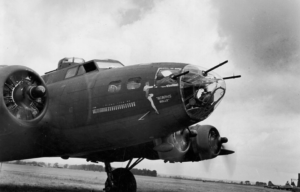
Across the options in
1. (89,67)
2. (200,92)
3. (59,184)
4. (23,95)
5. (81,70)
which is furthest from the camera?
(59,184)

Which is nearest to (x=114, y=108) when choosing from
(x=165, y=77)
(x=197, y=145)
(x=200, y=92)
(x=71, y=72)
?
(x=165, y=77)

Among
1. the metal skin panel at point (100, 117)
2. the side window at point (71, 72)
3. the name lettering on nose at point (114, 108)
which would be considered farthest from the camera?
the side window at point (71, 72)

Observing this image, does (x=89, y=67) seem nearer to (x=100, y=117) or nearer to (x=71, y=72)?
(x=71, y=72)

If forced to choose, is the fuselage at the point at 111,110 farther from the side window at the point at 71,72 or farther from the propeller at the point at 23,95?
the propeller at the point at 23,95

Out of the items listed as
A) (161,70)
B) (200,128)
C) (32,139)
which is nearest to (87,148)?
(32,139)

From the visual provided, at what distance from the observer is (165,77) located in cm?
771

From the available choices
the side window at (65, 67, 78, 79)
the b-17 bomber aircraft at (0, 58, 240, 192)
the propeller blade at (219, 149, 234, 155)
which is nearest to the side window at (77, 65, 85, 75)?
the b-17 bomber aircraft at (0, 58, 240, 192)

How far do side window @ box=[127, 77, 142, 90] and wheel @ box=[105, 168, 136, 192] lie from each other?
568 cm

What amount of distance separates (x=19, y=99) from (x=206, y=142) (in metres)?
7.03

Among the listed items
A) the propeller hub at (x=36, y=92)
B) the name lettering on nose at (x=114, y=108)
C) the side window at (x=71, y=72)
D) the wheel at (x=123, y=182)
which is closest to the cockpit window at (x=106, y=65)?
the side window at (x=71, y=72)

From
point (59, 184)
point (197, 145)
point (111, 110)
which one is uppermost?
point (111, 110)

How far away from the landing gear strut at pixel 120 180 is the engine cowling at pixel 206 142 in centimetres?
229

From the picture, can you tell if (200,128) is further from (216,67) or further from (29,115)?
(29,115)

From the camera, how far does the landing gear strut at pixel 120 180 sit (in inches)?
487
